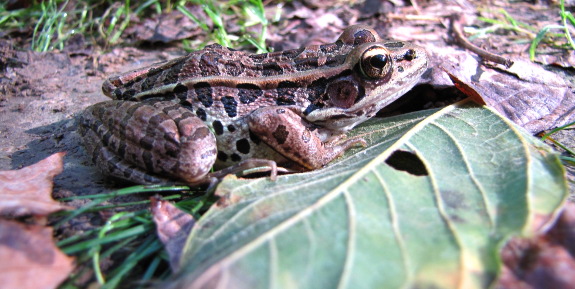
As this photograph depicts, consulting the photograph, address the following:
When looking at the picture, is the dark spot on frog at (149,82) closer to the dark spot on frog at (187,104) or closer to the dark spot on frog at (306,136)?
the dark spot on frog at (187,104)

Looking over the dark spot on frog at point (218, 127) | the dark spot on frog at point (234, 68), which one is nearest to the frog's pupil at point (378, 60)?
the dark spot on frog at point (234, 68)

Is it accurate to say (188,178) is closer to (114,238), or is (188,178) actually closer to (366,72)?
(114,238)

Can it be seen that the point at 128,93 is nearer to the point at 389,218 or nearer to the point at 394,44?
the point at 394,44

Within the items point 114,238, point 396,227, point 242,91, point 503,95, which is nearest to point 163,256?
point 114,238

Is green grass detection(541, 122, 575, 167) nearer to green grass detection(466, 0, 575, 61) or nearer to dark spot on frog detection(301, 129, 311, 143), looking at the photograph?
green grass detection(466, 0, 575, 61)

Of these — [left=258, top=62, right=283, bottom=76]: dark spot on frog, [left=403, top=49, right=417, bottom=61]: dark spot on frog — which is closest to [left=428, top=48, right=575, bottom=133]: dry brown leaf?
[left=403, top=49, right=417, bottom=61]: dark spot on frog

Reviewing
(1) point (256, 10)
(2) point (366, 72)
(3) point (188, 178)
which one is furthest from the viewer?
(1) point (256, 10)

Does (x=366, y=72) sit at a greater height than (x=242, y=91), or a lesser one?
greater
